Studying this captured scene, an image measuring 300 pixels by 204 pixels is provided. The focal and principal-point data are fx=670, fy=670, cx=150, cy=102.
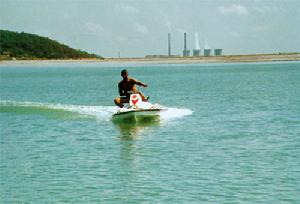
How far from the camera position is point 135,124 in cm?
2652

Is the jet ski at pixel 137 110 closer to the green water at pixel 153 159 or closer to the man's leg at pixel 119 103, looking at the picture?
the green water at pixel 153 159

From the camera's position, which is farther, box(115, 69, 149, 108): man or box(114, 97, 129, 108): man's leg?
box(114, 97, 129, 108): man's leg

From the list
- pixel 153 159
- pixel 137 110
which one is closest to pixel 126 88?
pixel 137 110

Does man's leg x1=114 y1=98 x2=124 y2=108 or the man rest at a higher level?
the man

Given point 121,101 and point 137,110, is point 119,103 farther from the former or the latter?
point 137,110

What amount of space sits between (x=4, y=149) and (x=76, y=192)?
7.59 metres

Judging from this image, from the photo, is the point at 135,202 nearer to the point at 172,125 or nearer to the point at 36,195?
the point at 36,195

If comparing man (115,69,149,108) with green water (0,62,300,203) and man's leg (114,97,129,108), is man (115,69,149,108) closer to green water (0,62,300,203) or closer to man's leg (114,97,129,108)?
man's leg (114,97,129,108)

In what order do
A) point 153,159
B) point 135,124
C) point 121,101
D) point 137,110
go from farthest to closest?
point 121,101, point 135,124, point 137,110, point 153,159

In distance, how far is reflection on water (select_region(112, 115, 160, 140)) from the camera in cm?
2485

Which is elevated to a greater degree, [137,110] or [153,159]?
[137,110]

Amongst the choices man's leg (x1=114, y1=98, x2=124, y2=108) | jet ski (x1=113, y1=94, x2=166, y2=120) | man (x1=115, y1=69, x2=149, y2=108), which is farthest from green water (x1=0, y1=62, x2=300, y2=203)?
man (x1=115, y1=69, x2=149, y2=108)

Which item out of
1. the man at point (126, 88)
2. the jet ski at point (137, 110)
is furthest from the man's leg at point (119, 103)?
the jet ski at point (137, 110)

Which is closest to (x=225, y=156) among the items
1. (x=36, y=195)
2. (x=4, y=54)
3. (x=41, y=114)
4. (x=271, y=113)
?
(x=36, y=195)
